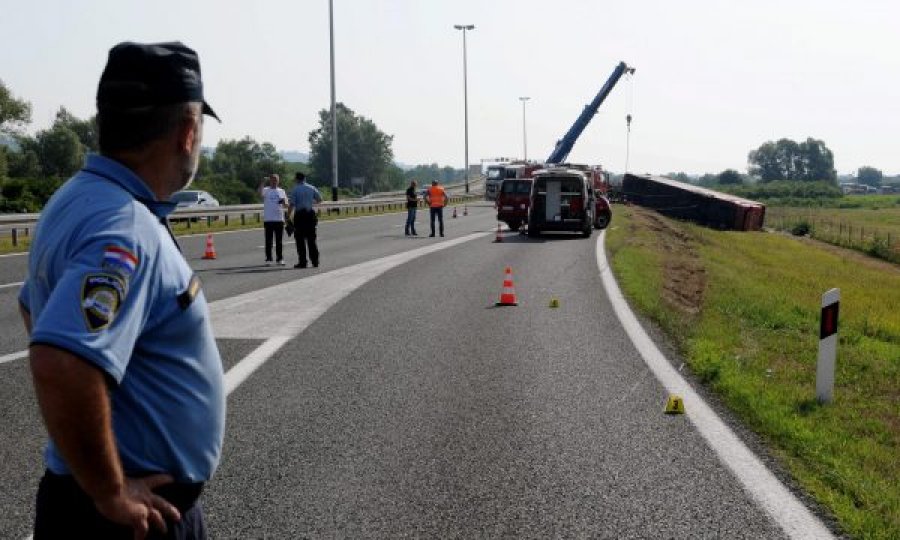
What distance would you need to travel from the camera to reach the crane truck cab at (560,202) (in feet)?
100

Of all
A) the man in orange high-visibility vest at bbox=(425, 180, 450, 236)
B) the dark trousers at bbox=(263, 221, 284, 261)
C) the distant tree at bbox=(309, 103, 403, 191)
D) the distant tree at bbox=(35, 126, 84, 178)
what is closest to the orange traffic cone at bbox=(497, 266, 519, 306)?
the dark trousers at bbox=(263, 221, 284, 261)

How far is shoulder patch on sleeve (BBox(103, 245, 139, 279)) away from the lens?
2.10 m

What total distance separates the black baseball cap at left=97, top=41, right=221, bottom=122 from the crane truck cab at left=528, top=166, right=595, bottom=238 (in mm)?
28319

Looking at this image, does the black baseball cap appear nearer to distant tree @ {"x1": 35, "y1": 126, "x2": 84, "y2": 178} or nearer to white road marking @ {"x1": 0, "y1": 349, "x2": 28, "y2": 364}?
white road marking @ {"x1": 0, "y1": 349, "x2": 28, "y2": 364}

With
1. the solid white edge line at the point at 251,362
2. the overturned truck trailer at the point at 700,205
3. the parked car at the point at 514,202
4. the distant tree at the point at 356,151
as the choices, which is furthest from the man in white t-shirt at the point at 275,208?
the distant tree at the point at 356,151

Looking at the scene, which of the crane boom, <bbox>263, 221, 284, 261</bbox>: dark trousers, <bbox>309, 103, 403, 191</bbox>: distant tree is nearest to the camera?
<bbox>263, 221, 284, 261</bbox>: dark trousers

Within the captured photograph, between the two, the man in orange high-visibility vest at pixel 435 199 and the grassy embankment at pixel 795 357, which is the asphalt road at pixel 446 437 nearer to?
the grassy embankment at pixel 795 357

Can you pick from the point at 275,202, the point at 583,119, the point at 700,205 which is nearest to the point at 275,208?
the point at 275,202

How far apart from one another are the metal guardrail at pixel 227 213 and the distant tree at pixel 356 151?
91.9 m

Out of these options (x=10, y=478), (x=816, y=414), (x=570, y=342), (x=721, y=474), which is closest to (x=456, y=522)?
(x=721, y=474)

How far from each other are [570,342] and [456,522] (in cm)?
586

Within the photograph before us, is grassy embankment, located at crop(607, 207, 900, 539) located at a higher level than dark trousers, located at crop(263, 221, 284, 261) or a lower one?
lower

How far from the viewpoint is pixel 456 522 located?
4.91 m

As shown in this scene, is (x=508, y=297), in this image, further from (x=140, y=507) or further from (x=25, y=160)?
(x=25, y=160)
